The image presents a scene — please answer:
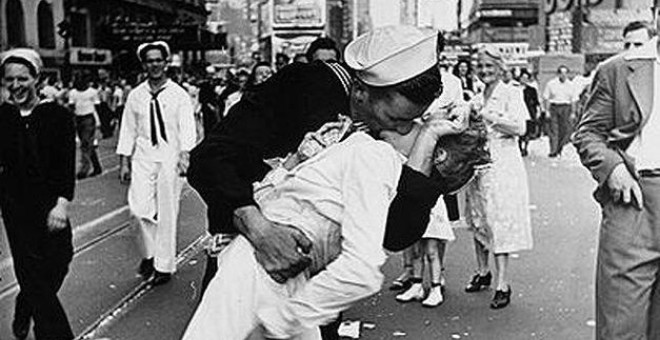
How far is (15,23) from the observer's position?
47.4 metres

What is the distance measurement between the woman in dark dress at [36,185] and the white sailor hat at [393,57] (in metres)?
3.68

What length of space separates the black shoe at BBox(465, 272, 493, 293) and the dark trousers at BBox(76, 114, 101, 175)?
39.0 ft

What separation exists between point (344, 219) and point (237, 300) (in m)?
0.36

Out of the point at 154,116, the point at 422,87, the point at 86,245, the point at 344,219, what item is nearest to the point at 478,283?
the point at 154,116

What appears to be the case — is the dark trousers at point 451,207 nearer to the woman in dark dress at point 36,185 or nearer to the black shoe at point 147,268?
the black shoe at point 147,268

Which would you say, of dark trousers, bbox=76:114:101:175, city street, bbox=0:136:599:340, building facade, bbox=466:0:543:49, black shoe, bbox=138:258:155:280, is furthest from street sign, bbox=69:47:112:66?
black shoe, bbox=138:258:155:280

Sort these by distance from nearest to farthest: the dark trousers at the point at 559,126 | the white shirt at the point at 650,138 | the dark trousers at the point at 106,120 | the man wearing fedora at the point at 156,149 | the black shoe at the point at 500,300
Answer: the white shirt at the point at 650,138, the black shoe at the point at 500,300, the man wearing fedora at the point at 156,149, the dark trousers at the point at 559,126, the dark trousers at the point at 106,120

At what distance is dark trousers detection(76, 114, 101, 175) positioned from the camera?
19.4 meters

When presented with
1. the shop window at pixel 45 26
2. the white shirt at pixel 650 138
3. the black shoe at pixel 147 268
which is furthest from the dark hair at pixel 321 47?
the shop window at pixel 45 26

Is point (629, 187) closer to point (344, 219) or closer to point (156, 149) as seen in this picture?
point (344, 219)

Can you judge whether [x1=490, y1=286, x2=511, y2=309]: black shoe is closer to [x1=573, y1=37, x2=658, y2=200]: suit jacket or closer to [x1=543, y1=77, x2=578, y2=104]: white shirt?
[x1=573, y1=37, x2=658, y2=200]: suit jacket

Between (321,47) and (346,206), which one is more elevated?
(321,47)

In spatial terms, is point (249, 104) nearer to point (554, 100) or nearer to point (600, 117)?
point (600, 117)

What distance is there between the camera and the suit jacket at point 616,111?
457 centimetres
